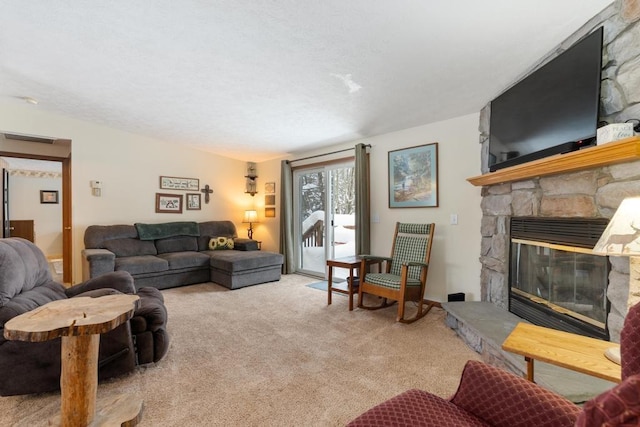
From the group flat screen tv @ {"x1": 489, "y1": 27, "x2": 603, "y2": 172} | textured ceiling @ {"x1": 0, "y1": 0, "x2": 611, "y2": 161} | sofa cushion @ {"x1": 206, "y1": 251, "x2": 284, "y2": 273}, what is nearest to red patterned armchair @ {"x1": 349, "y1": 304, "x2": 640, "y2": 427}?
flat screen tv @ {"x1": 489, "y1": 27, "x2": 603, "y2": 172}

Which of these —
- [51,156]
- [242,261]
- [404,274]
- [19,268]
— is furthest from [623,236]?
[51,156]

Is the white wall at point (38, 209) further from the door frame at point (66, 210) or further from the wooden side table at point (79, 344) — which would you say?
the wooden side table at point (79, 344)

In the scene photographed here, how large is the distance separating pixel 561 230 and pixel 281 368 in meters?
2.19

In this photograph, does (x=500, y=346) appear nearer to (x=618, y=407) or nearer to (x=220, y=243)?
(x=618, y=407)

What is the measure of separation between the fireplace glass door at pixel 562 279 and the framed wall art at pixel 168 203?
5.07m

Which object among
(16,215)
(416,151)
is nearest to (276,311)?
(416,151)

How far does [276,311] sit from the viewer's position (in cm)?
333

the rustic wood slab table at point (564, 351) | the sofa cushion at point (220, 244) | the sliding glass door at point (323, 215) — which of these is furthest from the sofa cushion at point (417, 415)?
the sofa cushion at point (220, 244)

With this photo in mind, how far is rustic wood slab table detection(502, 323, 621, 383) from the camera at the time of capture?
120 centimetres

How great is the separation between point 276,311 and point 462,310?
186 centimetres

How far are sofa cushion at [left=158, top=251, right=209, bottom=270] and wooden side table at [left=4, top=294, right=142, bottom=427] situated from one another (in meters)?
2.81

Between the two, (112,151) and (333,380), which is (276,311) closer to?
(333,380)

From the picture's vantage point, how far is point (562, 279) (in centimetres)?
223

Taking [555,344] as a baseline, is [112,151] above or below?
above
